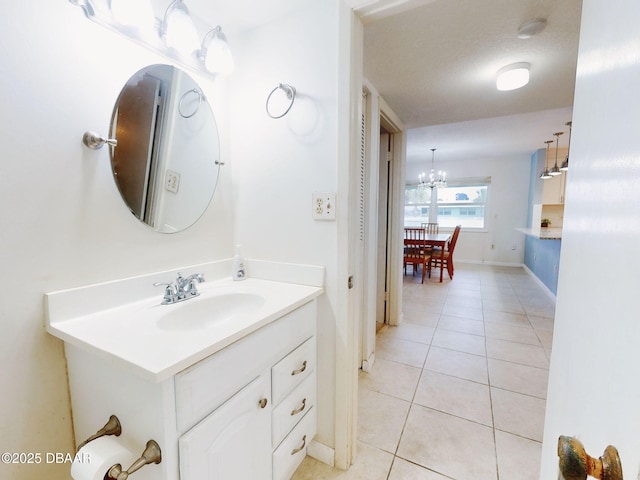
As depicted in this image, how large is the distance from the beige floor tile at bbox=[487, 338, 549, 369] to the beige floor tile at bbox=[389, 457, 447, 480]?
1.36 m

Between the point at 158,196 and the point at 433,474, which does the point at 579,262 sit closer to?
the point at 433,474

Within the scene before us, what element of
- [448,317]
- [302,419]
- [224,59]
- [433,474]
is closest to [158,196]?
[224,59]

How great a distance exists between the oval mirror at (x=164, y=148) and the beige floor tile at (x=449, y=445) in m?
1.60

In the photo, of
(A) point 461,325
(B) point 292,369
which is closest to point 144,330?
(B) point 292,369

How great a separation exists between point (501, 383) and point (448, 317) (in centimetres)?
116

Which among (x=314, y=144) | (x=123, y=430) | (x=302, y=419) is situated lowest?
(x=302, y=419)

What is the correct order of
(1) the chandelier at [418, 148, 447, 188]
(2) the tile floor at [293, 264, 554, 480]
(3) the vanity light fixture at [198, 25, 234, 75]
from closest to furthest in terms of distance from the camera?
(3) the vanity light fixture at [198, 25, 234, 75], (2) the tile floor at [293, 264, 554, 480], (1) the chandelier at [418, 148, 447, 188]

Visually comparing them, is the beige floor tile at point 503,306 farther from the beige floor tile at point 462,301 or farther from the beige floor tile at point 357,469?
the beige floor tile at point 357,469

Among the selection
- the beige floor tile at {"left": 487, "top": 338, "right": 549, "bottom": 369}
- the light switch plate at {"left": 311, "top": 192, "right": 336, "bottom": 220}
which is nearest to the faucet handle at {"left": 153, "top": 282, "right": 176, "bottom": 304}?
the light switch plate at {"left": 311, "top": 192, "right": 336, "bottom": 220}

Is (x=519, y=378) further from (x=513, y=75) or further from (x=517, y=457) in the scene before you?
(x=513, y=75)

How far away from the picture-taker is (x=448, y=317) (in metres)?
3.07

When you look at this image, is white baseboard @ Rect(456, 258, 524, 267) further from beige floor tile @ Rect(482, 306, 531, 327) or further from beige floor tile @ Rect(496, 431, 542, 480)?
beige floor tile @ Rect(496, 431, 542, 480)

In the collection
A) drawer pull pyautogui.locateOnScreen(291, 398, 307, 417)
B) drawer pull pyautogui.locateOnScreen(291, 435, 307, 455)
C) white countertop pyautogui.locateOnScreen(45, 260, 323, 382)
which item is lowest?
drawer pull pyautogui.locateOnScreen(291, 435, 307, 455)

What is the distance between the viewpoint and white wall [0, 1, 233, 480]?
2.62 ft
